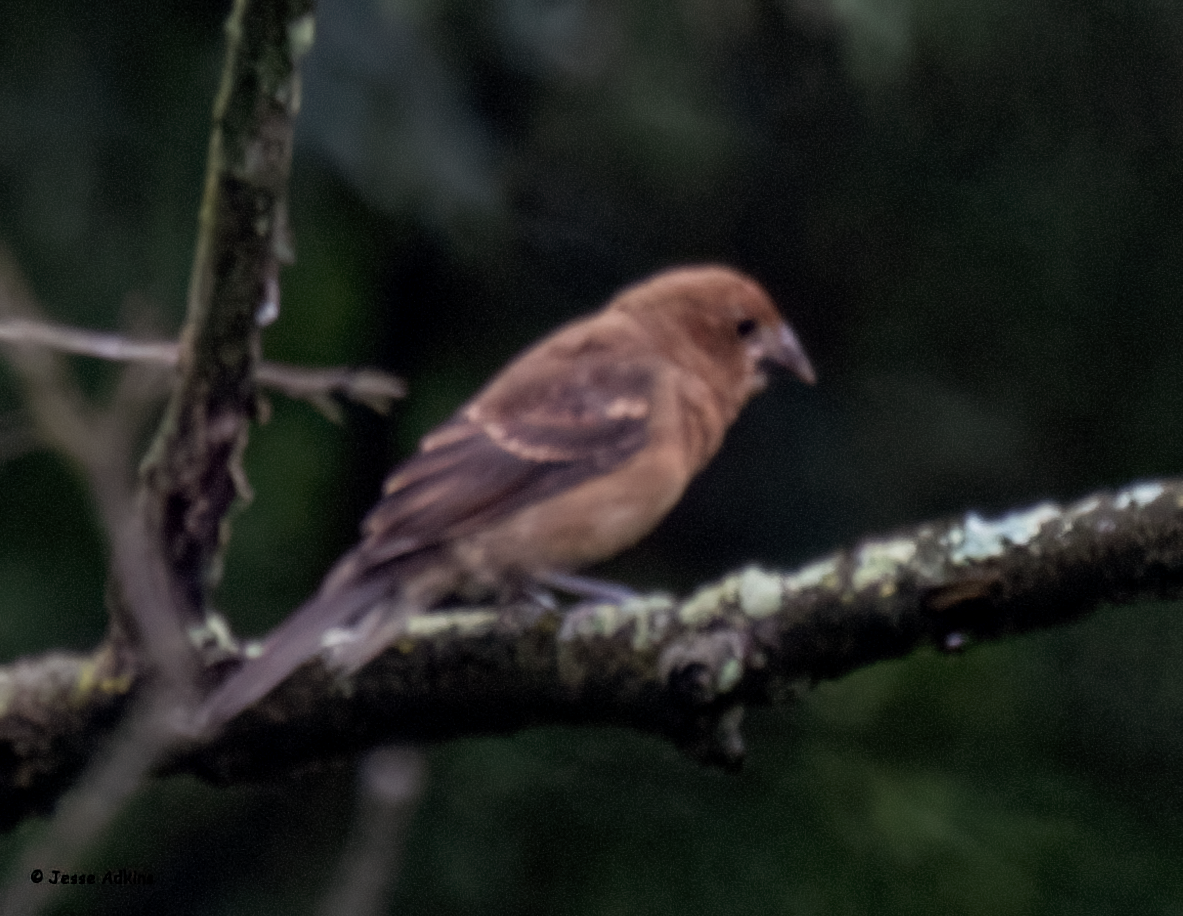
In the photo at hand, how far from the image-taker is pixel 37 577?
342 cm

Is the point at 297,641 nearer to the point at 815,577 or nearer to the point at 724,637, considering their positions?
the point at 724,637

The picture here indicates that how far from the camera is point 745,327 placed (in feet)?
10.2

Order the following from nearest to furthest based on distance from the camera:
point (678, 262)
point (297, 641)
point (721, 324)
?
point (297, 641) < point (721, 324) < point (678, 262)

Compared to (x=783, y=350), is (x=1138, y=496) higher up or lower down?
higher up

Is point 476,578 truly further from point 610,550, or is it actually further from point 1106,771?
point 1106,771

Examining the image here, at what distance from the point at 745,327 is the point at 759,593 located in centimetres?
103

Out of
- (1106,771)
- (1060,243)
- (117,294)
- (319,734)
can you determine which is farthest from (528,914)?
(1060,243)

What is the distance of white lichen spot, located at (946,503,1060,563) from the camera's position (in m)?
2.01

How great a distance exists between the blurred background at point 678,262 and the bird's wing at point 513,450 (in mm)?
560

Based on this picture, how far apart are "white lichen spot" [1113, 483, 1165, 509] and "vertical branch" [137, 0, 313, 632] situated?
1.21 metres

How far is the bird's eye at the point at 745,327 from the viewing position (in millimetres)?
3082
